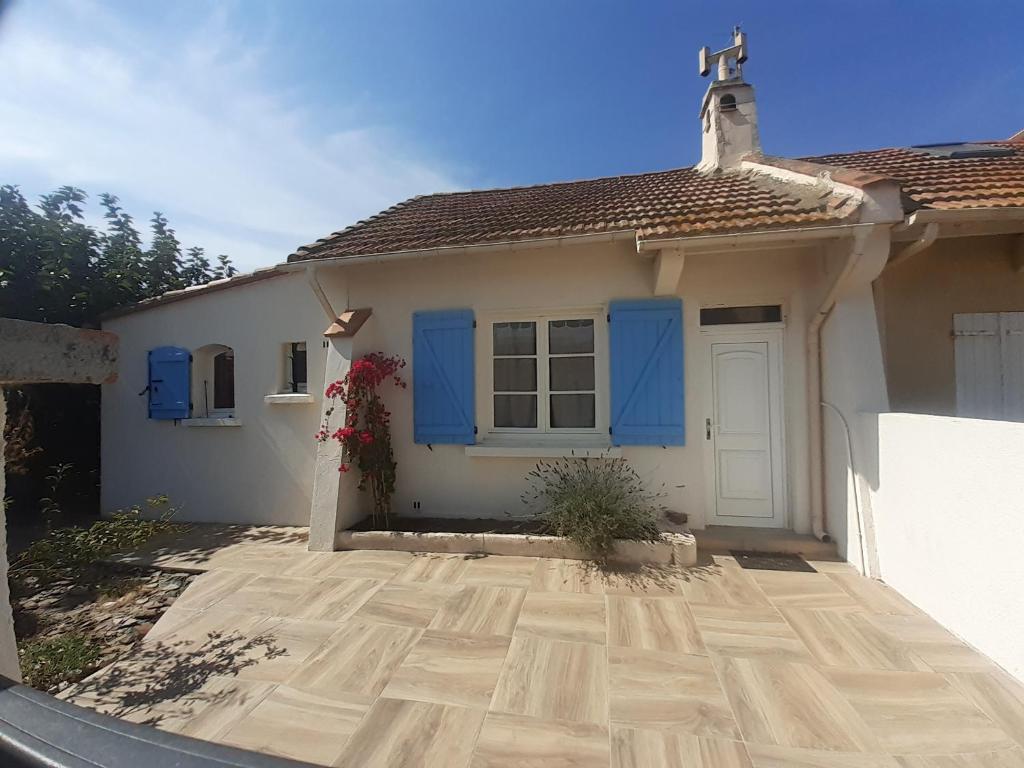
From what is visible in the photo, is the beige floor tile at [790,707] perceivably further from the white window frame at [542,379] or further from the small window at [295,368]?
the small window at [295,368]

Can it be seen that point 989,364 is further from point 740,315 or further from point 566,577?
point 566,577

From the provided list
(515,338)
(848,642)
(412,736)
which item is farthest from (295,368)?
(848,642)

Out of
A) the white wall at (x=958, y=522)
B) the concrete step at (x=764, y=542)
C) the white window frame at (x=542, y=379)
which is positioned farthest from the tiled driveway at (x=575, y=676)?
the white window frame at (x=542, y=379)

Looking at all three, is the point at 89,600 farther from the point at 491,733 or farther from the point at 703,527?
the point at 703,527

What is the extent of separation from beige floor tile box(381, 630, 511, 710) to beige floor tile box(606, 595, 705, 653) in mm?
831

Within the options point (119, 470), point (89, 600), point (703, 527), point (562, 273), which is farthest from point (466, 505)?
point (119, 470)

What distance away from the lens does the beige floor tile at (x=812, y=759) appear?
5.94 ft

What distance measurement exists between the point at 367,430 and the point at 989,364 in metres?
6.77

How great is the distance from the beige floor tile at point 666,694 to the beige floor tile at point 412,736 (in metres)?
0.77

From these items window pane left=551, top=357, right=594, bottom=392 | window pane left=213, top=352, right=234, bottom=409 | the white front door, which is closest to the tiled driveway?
the white front door

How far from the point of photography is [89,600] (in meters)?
3.59

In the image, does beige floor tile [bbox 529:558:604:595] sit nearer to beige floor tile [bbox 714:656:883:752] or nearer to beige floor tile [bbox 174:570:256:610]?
beige floor tile [bbox 714:656:883:752]

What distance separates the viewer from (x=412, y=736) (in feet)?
6.56

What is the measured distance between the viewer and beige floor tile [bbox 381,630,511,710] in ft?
7.43
